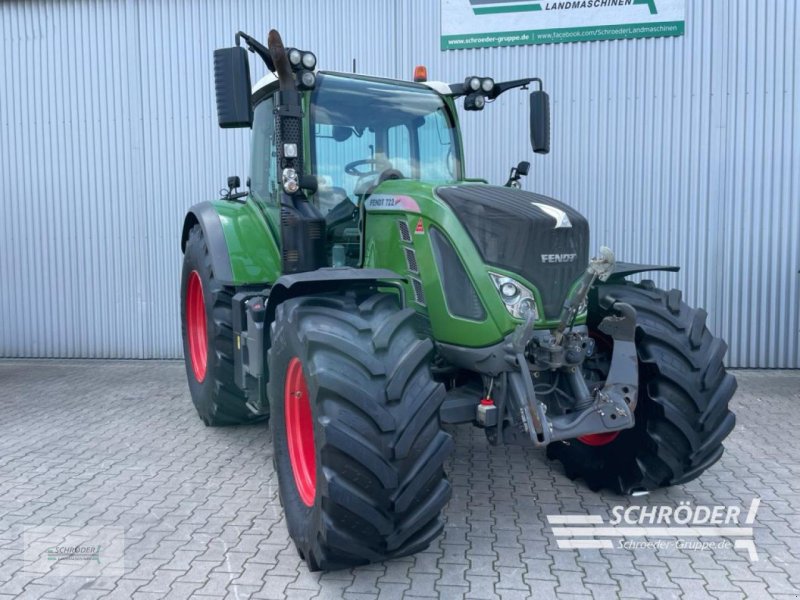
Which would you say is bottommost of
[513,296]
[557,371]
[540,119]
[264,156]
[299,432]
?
[299,432]

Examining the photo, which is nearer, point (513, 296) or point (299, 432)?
point (513, 296)

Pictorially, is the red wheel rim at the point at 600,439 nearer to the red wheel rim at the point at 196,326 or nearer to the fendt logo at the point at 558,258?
the fendt logo at the point at 558,258

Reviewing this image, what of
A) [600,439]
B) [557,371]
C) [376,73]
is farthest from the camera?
[376,73]

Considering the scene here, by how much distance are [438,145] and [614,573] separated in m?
2.68

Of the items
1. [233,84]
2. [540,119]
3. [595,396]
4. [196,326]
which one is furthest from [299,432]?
[196,326]

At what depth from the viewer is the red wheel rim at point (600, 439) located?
388cm

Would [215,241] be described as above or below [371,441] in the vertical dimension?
above

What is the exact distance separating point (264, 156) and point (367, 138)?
0.93 metres

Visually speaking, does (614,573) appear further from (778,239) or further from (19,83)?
(19,83)

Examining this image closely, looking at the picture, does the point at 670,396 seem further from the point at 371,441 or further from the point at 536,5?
the point at 536,5

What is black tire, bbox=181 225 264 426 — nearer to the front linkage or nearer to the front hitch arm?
the front linkage

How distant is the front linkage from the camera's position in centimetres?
311

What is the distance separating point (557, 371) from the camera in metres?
3.43

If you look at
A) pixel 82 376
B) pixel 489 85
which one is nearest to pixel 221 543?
pixel 489 85
